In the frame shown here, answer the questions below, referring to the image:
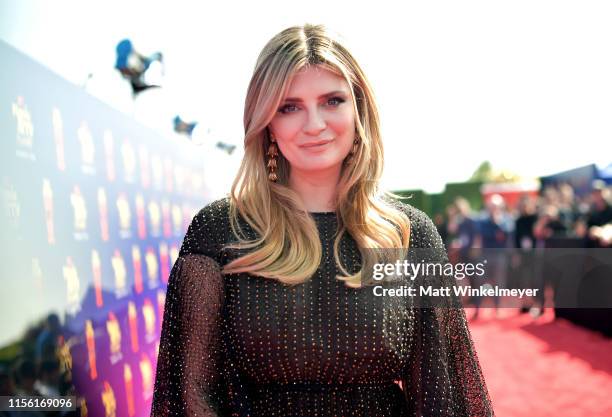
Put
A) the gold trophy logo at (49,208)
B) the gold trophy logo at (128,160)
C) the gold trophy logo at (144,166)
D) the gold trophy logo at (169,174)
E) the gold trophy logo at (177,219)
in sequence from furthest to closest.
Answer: the gold trophy logo at (177,219) → the gold trophy logo at (169,174) → the gold trophy logo at (144,166) → the gold trophy logo at (128,160) → the gold trophy logo at (49,208)

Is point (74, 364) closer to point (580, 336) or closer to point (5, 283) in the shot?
point (5, 283)

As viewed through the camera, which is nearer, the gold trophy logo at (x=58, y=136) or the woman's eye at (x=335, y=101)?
the woman's eye at (x=335, y=101)

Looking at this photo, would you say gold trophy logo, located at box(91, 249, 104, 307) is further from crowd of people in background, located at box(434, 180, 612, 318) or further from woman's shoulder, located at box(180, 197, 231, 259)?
crowd of people in background, located at box(434, 180, 612, 318)

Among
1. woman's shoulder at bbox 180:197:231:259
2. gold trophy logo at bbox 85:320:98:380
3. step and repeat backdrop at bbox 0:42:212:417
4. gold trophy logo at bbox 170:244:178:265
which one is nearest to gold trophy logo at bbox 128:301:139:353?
step and repeat backdrop at bbox 0:42:212:417

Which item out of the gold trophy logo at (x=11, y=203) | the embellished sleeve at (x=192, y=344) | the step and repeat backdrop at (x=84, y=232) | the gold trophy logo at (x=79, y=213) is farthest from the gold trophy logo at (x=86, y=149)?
the embellished sleeve at (x=192, y=344)

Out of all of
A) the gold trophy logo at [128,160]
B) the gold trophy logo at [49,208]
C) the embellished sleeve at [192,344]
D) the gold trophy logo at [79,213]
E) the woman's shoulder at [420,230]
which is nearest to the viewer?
the embellished sleeve at [192,344]

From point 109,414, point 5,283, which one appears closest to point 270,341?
point 5,283

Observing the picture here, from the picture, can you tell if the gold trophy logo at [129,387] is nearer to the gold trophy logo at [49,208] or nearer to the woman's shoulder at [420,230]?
the gold trophy logo at [49,208]

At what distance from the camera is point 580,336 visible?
21.4 feet

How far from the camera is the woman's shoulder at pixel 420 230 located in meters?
1.74

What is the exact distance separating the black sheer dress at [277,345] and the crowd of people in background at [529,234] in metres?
5.67

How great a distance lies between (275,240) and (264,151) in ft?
1.03

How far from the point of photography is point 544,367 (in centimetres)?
510

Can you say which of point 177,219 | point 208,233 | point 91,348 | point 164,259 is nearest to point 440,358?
point 208,233
